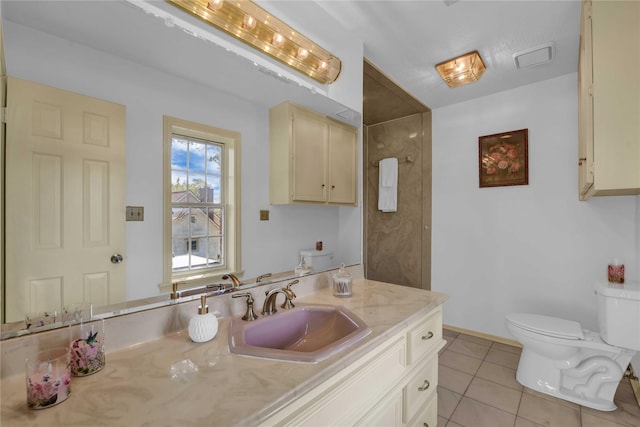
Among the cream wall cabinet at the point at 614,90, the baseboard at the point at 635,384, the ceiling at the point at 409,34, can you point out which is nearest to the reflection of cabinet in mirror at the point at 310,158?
the ceiling at the point at 409,34

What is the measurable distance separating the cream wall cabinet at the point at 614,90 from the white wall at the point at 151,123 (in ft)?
5.07

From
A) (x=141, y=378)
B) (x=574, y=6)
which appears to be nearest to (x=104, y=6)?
(x=141, y=378)

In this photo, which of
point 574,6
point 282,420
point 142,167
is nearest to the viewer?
point 282,420

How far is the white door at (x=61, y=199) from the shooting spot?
670 mm

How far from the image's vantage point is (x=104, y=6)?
0.82 metres

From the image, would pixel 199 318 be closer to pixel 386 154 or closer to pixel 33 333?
pixel 33 333

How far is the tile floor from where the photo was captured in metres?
1.56

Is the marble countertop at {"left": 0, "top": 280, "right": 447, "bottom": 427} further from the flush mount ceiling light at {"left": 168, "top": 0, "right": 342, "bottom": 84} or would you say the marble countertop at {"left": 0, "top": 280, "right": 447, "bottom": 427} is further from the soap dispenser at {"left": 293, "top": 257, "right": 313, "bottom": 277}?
the flush mount ceiling light at {"left": 168, "top": 0, "right": 342, "bottom": 84}

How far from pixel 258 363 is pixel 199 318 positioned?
256mm

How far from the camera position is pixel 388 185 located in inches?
111

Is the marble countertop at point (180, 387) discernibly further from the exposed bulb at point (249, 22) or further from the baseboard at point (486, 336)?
the baseboard at point (486, 336)

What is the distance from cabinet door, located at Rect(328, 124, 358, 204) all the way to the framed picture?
149 centimetres

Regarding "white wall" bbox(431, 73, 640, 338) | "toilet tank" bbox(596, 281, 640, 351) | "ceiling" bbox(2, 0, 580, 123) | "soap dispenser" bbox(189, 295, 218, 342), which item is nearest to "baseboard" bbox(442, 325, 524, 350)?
"white wall" bbox(431, 73, 640, 338)

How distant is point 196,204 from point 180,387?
557 millimetres
